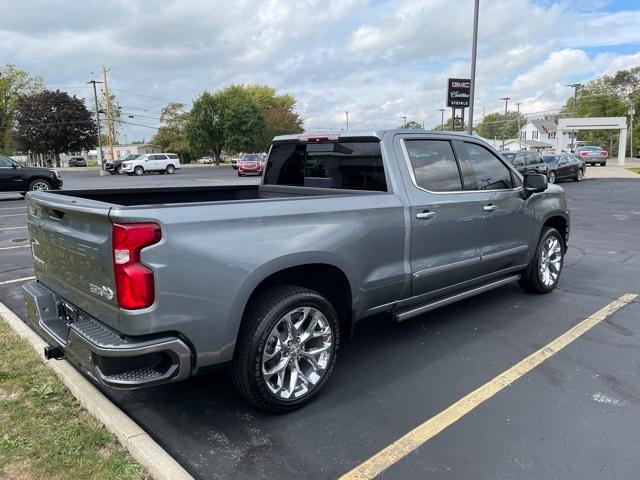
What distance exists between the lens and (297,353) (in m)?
3.29

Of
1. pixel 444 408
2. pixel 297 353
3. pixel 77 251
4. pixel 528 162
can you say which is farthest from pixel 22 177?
pixel 528 162

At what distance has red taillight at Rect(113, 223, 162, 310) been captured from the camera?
8.39ft

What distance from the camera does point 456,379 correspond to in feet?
12.3

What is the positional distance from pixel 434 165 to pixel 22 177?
1740 centimetres

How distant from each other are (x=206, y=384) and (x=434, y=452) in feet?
5.62

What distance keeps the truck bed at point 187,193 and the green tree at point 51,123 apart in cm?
7560

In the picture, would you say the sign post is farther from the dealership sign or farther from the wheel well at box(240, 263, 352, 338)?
the wheel well at box(240, 263, 352, 338)

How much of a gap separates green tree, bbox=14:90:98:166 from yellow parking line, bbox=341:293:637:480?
7800 cm

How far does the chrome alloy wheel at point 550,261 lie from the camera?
225 inches

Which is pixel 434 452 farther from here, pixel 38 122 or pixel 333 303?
pixel 38 122

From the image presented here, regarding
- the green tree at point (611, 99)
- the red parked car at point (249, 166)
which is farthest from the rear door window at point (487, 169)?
the green tree at point (611, 99)

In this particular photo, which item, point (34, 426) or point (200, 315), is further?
point (34, 426)

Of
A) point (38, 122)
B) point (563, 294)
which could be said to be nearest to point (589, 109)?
point (38, 122)

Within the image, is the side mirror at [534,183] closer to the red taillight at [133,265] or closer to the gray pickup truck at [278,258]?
the gray pickup truck at [278,258]
